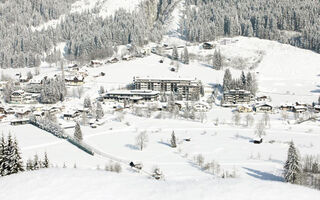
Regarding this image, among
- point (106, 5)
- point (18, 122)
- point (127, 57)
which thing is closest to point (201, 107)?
point (18, 122)

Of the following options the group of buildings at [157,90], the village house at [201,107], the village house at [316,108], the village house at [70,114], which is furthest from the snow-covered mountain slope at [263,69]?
the village house at [70,114]

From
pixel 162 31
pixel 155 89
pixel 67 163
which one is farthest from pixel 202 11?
pixel 67 163

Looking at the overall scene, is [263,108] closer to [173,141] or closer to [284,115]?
[284,115]

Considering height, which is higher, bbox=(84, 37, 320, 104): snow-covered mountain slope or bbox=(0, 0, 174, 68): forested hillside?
bbox=(0, 0, 174, 68): forested hillside

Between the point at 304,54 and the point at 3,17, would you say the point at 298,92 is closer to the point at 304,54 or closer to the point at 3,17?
the point at 304,54

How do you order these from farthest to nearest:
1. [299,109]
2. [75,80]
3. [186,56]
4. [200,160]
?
1. [186,56]
2. [75,80]
3. [299,109]
4. [200,160]

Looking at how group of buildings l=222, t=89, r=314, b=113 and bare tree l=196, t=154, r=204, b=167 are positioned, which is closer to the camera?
bare tree l=196, t=154, r=204, b=167

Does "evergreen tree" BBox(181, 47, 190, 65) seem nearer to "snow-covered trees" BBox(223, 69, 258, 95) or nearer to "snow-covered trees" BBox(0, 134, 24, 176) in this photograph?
"snow-covered trees" BBox(223, 69, 258, 95)

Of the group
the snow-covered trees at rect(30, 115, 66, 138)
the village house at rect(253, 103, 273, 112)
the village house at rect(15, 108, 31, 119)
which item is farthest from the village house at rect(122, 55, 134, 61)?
the village house at rect(253, 103, 273, 112)
